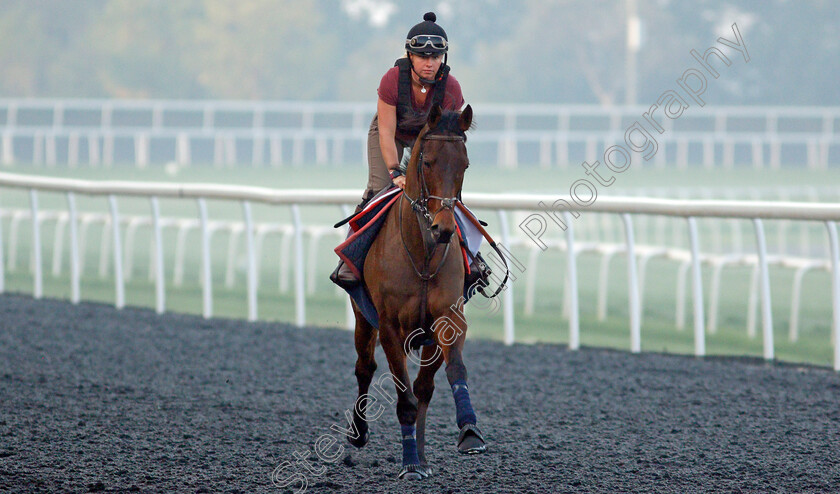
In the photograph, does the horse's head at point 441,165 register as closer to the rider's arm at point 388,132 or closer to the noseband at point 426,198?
the noseband at point 426,198

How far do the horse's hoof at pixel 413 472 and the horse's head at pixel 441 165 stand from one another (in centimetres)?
95

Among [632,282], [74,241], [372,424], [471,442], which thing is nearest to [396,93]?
[471,442]

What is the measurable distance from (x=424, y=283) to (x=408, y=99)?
2.51 ft

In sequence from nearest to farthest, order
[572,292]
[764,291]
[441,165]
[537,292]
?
[441,165] < [764,291] < [572,292] < [537,292]

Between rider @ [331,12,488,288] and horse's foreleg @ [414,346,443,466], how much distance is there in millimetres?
439

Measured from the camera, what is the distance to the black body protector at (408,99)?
4.75 m

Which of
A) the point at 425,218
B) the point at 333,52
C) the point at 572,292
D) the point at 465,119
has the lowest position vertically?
the point at 572,292

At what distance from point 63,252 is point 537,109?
55.2ft

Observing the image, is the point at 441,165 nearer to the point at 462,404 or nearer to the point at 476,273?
the point at 476,273

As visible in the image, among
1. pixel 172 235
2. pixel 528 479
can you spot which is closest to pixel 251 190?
pixel 528 479

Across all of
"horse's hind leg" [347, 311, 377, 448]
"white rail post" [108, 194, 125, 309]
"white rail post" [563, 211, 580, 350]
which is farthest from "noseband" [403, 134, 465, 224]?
"white rail post" [108, 194, 125, 309]

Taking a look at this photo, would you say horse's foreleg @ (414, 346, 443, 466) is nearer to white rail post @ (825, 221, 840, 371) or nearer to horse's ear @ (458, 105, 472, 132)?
horse's ear @ (458, 105, 472, 132)

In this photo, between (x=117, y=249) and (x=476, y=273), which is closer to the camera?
(x=476, y=273)

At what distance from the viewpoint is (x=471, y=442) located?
14.1ft
